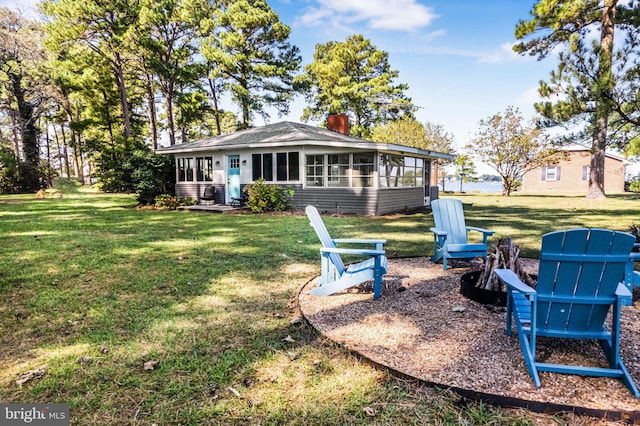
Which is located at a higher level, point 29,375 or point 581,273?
point 581,273

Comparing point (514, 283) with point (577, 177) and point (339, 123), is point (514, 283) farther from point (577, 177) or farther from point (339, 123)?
point (577, 177)

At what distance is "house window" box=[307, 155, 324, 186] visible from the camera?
13.8 meters

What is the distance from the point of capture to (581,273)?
221cm

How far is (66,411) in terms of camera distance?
82.4 inches

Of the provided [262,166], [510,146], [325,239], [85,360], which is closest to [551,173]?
[510,146]

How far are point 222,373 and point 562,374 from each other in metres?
2.33

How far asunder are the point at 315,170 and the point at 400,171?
11.9 feet

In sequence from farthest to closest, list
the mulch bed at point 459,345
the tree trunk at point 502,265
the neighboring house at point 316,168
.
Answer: the neighboring house at point 316,168 → the tree trunk at point 502,265 → the mulch bed at point 459,345

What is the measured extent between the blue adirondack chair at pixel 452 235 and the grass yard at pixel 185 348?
993 millimetres

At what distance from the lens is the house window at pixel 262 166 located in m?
14.6

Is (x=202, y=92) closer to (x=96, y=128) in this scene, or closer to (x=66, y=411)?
(x=96, y=128)

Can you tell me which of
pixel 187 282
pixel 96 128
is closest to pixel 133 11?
pixel 96 128

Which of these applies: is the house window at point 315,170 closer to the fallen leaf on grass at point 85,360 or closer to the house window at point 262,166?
the house window at point 262,166

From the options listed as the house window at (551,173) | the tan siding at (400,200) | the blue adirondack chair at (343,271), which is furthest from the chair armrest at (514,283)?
the house window at (551,173)
